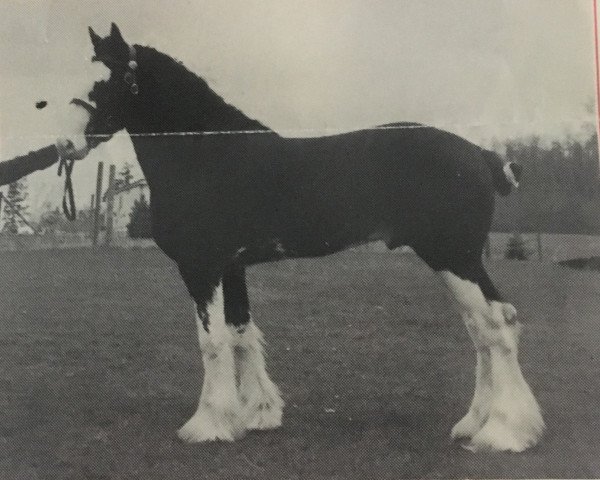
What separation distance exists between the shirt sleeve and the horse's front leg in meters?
0.28

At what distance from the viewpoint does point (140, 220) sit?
995mm

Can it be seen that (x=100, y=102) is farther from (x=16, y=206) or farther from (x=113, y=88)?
(x=16, y=206)

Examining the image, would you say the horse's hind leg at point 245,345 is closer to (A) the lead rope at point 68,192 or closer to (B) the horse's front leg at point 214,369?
(B) the horse's front leg at point 214,369

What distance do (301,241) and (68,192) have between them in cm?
37

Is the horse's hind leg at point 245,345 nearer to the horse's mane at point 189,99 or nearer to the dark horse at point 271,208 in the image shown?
the dark horse at point 271,208

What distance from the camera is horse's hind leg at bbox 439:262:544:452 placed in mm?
922

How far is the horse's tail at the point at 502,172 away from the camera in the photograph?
3.15 feet

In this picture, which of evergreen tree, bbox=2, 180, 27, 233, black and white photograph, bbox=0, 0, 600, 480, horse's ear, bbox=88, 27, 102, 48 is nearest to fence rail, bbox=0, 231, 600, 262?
black and white photograph, bbox=0, 0, 600, 480

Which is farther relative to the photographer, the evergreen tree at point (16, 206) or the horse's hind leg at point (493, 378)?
the evergreen tree at point (16, 206)

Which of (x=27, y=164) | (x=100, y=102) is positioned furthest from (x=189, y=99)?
(x=27, y=164)

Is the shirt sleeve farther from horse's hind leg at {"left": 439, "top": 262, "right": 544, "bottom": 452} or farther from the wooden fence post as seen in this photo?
horse's hind leg at {"left": 439, "top": 262, "right": 544, "bottom": 452}

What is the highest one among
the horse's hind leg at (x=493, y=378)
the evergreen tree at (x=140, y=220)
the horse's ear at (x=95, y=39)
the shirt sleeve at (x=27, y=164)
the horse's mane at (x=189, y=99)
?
the horse's ear at (x=95, y=39)

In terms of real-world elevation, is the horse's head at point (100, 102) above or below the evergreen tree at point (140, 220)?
above

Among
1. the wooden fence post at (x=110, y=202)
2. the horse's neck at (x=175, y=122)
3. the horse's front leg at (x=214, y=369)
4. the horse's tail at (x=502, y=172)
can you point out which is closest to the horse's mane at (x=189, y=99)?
the horse's neck at (x=175, y=122)
